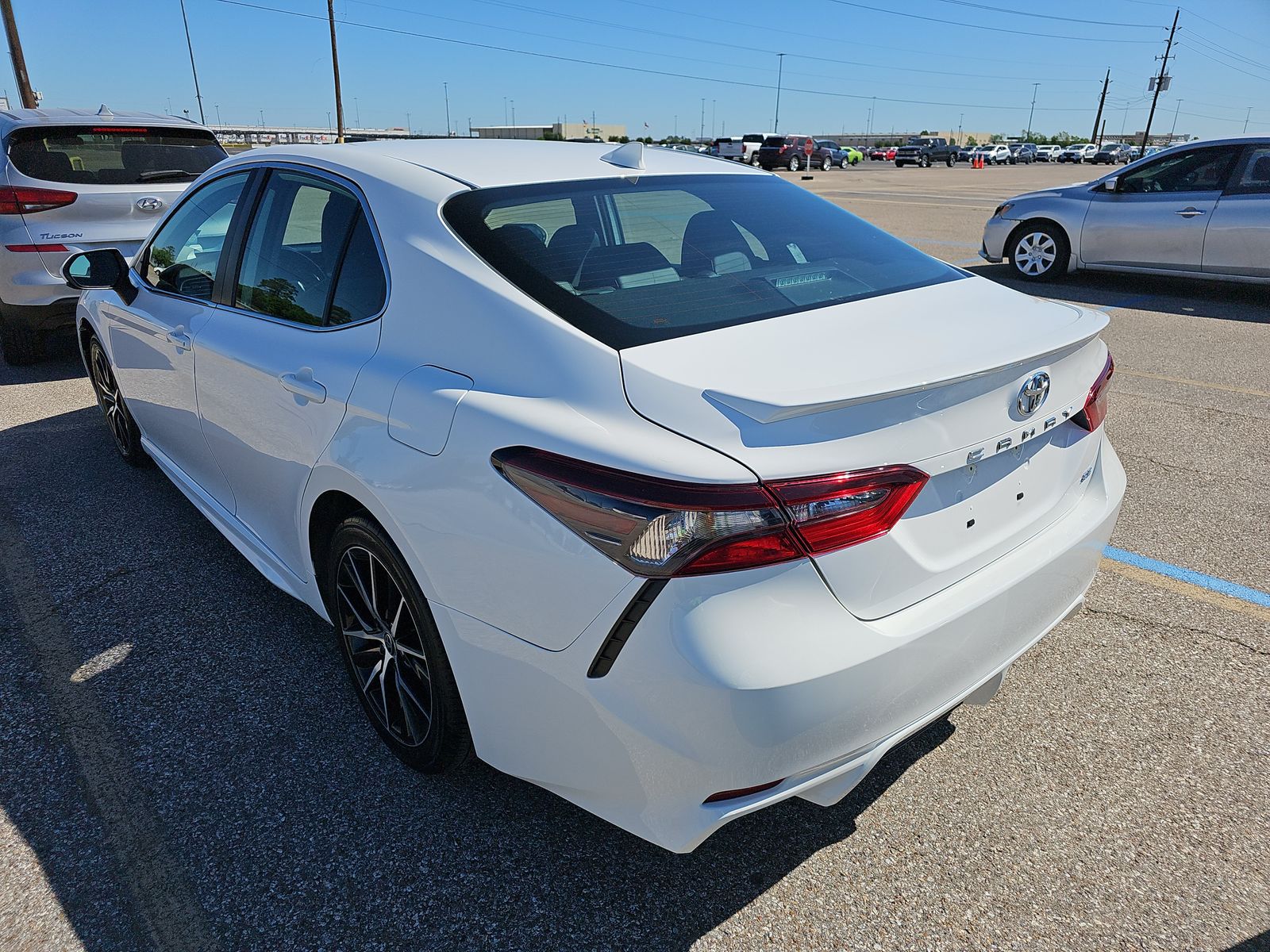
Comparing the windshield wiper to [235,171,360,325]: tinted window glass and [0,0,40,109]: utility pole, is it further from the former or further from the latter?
[0,0,40,109]: utility pole

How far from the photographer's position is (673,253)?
8.32ft

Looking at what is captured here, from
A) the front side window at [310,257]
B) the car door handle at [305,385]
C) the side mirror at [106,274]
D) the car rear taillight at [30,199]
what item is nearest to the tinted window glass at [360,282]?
the front side window at [310,257]

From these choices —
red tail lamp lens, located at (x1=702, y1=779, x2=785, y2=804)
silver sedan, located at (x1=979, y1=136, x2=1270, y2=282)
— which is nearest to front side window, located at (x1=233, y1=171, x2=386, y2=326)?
red tail lamp lens, located at (x1=702, y1=779, x2=785, y2=804)

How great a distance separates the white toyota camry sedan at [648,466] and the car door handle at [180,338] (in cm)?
42

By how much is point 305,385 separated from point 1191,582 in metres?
3.40

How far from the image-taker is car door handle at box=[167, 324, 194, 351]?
333cm

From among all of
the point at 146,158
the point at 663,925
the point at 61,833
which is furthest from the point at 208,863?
the point at 146,158

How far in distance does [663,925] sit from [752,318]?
4.73ft

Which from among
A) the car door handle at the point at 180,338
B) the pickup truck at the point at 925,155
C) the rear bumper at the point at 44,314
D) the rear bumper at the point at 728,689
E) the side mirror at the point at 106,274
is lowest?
the pickup truck at the point at 925,155

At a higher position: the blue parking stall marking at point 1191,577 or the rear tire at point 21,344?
the blue parking stall marking at point 1191,577

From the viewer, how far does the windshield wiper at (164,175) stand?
680cm

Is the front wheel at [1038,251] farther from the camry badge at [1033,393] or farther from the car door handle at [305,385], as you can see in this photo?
the car door handle at [305,385]

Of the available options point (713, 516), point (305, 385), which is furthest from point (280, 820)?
point (713, 516)

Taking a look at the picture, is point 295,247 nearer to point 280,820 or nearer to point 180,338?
point 180,338
